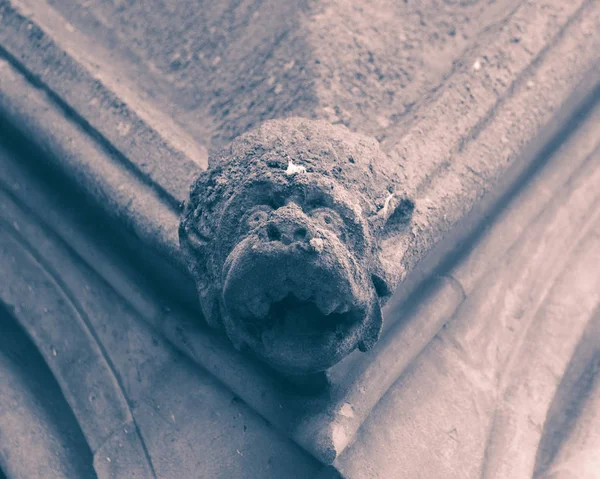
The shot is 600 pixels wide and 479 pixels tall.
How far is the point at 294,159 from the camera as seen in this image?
1353 millimetres

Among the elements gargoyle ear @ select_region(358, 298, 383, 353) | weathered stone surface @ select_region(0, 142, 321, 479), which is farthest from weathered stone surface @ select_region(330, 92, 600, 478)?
gargoyle ear @ select_region(358, 298, 383, 353)

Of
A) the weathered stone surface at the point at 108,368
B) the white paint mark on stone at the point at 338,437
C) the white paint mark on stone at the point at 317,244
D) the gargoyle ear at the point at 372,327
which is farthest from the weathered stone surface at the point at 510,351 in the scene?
the white paint mark on stone at the point at 317,244

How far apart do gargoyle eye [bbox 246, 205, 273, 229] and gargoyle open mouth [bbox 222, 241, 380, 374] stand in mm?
52

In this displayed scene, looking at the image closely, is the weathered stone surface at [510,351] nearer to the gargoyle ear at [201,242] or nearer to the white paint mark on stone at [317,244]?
the gargoyle ear at [201,242]

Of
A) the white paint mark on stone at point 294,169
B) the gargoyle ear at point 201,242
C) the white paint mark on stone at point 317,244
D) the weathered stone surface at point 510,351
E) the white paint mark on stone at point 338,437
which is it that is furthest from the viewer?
the weathered stone surface at point 510,351

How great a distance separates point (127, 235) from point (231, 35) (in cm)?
73

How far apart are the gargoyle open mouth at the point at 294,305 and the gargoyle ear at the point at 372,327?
0.04 feet

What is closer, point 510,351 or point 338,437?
point 338,437

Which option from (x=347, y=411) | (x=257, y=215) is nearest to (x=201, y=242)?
(x=257, y=215)

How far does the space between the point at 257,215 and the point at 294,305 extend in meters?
0.19

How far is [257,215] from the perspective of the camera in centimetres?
130

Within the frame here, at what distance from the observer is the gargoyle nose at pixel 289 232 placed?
3.97ft

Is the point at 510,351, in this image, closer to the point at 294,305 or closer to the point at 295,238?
the point at 294,305

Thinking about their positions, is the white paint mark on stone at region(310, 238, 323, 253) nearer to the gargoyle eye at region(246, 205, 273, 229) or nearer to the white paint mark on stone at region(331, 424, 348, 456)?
the gargoyle eye at region(246, 205, 273, 229)
